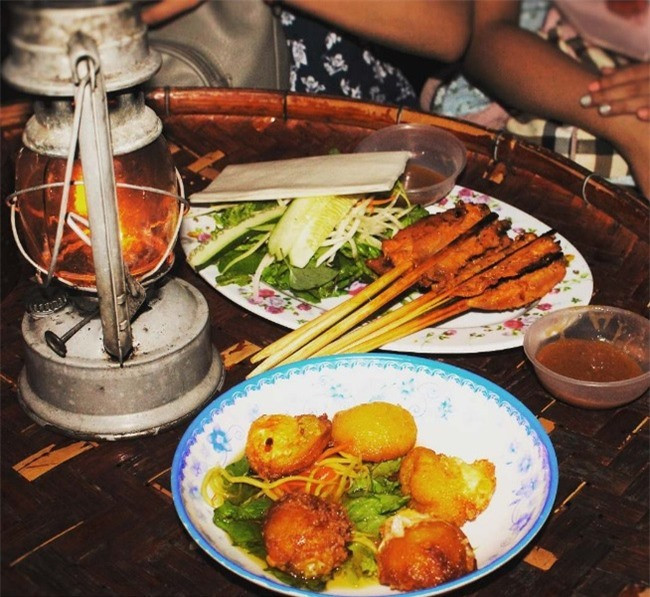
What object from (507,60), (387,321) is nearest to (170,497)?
(387,321)

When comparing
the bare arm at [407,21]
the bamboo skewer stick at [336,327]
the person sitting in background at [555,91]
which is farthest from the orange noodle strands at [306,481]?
the bare arm at [407,21]

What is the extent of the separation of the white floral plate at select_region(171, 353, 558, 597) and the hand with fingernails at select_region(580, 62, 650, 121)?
1.82 meters

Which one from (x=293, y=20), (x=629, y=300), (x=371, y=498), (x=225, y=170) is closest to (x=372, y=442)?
(x=371, y=498)

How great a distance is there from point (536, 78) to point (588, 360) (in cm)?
183

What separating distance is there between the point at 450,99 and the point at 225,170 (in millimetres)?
1557

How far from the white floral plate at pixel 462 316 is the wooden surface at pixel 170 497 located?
0.06 meters

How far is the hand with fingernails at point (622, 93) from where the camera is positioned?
3275 mm

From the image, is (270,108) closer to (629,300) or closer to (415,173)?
(415,173)

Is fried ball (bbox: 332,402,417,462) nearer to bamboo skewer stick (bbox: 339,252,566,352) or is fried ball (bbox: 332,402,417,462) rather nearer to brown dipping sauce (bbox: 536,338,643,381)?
bamboo skewer stick (bbox: 339,252,566,352)

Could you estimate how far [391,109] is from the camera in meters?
2.89

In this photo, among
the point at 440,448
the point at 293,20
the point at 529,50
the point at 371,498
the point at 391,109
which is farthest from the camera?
the point at 529,50

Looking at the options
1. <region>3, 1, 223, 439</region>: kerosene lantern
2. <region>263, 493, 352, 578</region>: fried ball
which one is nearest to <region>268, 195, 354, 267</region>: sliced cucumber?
<region>3, 1, 223, 439</region>: kerosene lantern

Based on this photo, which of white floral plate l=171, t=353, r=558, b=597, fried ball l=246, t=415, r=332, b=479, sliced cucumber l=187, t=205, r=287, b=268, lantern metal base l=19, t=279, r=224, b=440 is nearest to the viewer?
white floral plate l=171, t=353, r=558, b=597

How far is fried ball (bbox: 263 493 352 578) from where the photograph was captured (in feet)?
4.88
